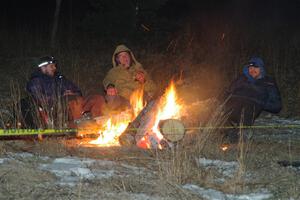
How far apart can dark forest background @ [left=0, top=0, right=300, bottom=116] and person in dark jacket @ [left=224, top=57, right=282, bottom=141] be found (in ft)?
5.75

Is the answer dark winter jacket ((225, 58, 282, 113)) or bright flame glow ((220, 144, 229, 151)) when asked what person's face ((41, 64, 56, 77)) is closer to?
dark winter jacket ((225, 58, 282, 113))

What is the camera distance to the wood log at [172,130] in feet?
20.9

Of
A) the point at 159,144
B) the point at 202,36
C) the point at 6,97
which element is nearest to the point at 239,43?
the point at 202,36

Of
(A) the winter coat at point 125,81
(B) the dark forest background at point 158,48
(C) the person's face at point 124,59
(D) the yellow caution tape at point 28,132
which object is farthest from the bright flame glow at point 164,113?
(B) the dark forest background at point 158,48

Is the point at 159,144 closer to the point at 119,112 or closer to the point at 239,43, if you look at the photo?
the point at 119,112

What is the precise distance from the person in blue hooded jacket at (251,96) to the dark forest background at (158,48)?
5.75ft

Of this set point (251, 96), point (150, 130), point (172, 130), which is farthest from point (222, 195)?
point (251, 96)

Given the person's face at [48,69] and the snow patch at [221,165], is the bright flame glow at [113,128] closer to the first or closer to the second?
the person's face at [48,69]

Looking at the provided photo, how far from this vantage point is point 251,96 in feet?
24.2

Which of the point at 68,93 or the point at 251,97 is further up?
the point at 68,93

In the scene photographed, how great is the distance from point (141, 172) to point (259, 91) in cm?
276

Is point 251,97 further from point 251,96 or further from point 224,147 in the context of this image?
point 224,147

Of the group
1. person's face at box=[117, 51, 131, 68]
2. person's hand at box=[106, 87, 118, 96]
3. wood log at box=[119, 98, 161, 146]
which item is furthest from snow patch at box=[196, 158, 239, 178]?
person's face at box=[117, 51, 131, 68]

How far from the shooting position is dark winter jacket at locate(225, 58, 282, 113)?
732 centimetres
